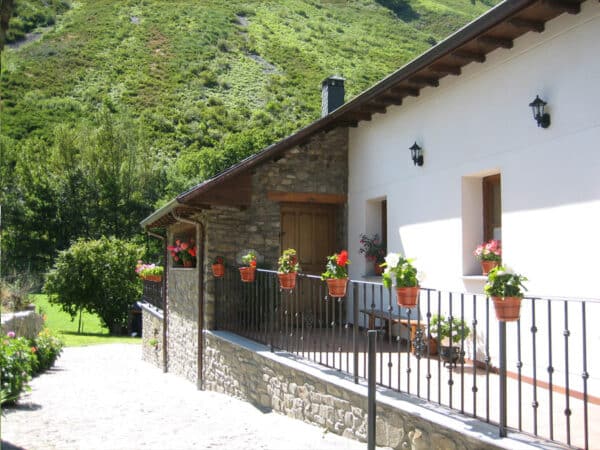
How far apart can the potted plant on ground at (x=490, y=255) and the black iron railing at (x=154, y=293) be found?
9.34 meters

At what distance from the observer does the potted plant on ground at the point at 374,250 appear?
32.2 feet

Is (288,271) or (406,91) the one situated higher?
(406,91)

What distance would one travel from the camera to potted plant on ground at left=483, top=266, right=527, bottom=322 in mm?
4141

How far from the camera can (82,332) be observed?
24.8 meters

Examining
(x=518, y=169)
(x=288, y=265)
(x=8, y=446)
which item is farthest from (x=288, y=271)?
(x=8, y=446)

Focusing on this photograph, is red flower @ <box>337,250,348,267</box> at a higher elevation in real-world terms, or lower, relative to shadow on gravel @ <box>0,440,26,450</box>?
higher

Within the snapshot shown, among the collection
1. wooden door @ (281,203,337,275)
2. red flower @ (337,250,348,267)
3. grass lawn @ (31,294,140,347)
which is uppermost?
wooden door @ (281,203,337,275)

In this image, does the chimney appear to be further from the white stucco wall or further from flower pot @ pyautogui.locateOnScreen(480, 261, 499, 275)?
flower pot @ pyautogui.locateOnScreen(480, 261, 499, 275)

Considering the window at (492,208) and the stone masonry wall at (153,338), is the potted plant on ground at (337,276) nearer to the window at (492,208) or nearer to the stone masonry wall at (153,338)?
the window at (492,208)

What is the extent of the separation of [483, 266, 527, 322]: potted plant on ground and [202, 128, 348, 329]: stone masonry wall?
6050mm

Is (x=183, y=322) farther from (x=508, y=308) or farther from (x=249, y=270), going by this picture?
(x=508, y=308)

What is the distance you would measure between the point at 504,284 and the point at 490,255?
2869mm

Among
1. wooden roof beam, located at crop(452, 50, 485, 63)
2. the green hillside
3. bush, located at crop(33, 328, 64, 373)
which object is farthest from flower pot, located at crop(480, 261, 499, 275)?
the green hillside

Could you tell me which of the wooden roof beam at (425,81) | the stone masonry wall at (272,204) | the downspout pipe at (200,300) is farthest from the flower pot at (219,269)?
the wooden roof beam at (425,81)
